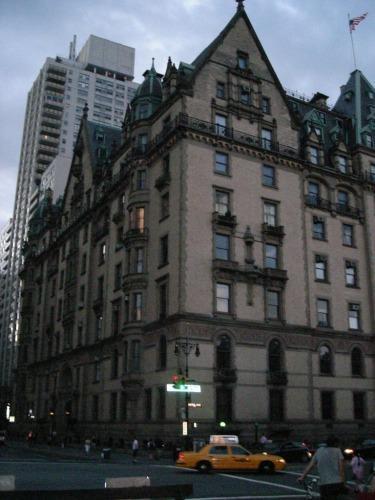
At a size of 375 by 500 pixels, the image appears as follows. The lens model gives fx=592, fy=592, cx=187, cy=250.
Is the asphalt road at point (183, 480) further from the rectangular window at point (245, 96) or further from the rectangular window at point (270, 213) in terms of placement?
the rectangular window at point (245, 96)

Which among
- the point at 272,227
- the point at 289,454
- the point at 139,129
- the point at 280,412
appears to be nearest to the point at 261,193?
the point at 272,227

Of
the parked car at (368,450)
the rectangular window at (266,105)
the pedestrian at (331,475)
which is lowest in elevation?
the parked car at (368,450)

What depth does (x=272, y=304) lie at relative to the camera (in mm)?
49469

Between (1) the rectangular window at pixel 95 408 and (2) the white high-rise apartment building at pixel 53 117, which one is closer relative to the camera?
(1) the rectangular window at pixel 95 408

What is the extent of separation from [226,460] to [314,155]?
3662cm

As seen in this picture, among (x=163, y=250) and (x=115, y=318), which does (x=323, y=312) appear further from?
(x=115, y=318)

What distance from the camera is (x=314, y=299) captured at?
52500 millimetres

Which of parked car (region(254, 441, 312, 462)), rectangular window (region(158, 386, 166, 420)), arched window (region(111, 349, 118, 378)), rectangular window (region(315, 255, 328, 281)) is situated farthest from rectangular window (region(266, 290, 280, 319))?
arched window (region(111, 349, 118, 378))

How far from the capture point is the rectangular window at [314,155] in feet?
188

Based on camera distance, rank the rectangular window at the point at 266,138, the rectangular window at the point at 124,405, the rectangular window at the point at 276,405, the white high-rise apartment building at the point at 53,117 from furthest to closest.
Answer: the white high-rise apartment building at the point at 53,117, the rectangular window at the point at 266,138, the rectangular window at the point at 124,405, the rectangular window at the point at 276,405

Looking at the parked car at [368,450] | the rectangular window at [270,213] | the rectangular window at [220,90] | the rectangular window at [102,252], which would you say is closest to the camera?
the parked car at [368,450]

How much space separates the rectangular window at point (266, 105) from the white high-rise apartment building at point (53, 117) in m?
103

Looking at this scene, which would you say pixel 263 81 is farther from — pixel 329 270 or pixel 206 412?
pixel 206 412

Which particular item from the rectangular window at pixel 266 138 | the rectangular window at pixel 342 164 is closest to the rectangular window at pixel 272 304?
the rectangular window at pixel 266 138
